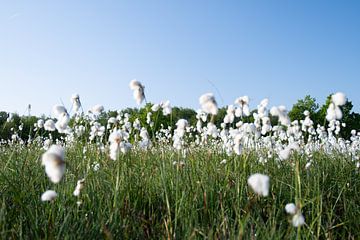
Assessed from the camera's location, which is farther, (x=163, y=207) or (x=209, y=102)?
(x=163, y=207)

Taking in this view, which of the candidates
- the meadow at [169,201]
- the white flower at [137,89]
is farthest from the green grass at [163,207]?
the white flower at [137,89]

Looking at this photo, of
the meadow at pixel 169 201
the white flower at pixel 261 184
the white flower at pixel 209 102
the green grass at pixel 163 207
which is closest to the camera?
the white flower at pixel 261 184

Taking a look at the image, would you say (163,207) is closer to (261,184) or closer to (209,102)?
(209,102)

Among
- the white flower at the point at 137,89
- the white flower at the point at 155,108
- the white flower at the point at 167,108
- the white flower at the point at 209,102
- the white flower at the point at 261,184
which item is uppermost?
the white flower at the point at 155,108

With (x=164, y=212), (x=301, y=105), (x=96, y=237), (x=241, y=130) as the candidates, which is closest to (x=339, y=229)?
(x=241, y=130)

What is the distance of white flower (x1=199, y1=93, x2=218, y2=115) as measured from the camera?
2.46 m

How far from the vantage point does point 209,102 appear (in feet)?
8.12

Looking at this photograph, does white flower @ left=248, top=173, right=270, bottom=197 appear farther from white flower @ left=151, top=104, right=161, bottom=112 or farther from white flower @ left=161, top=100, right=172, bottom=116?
white flower @ left=151, top=104, right=161, bottom=112

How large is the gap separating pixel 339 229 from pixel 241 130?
4.05 feet

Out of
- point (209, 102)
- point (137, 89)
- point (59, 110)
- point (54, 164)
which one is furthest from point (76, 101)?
point (54, 164)

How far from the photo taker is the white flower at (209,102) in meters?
2.46

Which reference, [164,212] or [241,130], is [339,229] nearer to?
[241,130]

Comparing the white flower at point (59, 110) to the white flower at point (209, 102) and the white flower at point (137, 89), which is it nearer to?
the white flower at point (137, 89)

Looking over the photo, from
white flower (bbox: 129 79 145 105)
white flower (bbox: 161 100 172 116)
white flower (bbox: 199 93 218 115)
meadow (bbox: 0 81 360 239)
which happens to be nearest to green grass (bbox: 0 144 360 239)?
meadow (bbox: 0 81 360 239)
